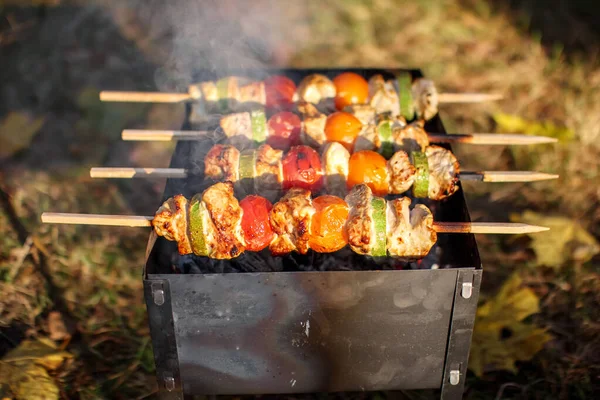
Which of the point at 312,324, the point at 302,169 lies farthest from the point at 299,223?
the point at 312,324

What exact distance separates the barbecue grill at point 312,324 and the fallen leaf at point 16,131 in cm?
332

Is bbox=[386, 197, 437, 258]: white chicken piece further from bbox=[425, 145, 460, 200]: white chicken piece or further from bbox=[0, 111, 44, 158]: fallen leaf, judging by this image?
bbox=[0, 111, 44, 158]: fallen leaf

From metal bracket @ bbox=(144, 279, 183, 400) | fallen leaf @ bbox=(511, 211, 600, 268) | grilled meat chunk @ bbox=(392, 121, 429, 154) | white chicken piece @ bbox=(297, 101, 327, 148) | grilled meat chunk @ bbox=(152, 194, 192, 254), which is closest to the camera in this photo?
metal bracket @ bbox=(144, 279, 183, 400)

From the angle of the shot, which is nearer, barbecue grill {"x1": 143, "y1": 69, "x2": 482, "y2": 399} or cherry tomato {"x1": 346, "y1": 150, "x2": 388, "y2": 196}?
barbecue grill {"x1": 143, "y1": 69, "x2": 482, "y2": 399}

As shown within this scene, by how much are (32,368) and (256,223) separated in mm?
2060

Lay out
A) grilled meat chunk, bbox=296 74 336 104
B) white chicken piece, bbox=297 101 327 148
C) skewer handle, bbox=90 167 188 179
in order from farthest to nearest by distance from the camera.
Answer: grilled meat chunk, bbox=296 74 336 104, white chicken piece, bbox=297 101 327 148, skewer handle, bbox=90 167 188 179

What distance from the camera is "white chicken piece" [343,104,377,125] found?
151 inches

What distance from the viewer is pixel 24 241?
4.53 meters

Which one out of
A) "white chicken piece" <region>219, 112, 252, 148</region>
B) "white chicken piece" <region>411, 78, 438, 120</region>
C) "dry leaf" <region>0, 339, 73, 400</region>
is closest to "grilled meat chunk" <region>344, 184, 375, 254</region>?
"white chicken piece" <region>219, 112, 252, 148</region>

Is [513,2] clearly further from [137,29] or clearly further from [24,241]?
[24,241]

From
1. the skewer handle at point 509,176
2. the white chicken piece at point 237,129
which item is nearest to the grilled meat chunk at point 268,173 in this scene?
the white chicken piece at point 237,129

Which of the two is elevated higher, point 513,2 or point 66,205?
point 513,2

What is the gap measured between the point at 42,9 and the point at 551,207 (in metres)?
6.60

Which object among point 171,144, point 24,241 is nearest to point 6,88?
point 171,144
